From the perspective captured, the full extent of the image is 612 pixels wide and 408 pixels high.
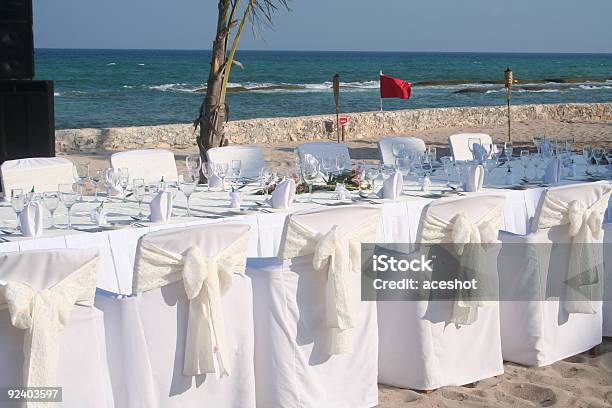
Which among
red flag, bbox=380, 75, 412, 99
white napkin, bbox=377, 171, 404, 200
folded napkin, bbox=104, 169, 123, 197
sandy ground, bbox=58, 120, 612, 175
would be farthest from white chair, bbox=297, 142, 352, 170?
red flag, bbox=380, 75, 412, 99

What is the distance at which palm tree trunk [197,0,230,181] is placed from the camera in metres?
7.80

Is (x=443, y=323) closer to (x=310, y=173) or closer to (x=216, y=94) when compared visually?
(x=310, y=173)

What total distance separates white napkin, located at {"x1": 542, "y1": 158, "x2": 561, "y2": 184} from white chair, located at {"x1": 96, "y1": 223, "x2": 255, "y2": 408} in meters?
2.64

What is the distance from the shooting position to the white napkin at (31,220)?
394cm

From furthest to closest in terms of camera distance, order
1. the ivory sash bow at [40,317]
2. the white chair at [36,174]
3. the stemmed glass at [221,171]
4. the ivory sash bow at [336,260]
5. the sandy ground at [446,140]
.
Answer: the sandy ground at [446,140], the white chair at [36,174], the stemmed glass at [221,171], the ivory sash bow at [336,260], the ivory sash bow at [40,317]

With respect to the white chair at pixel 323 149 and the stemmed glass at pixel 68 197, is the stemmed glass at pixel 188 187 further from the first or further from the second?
the white chair at pixel 323 149

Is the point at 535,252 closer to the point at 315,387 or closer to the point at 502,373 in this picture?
the point at 502,373

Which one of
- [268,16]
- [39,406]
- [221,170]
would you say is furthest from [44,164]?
[39,406]

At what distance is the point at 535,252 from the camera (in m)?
4.20

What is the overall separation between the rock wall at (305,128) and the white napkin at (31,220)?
9389 mm

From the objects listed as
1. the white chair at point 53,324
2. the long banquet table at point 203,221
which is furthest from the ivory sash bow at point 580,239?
the white chair at point 53,324

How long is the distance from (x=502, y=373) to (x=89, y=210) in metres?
2.17

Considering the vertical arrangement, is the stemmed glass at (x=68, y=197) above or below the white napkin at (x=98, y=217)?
above

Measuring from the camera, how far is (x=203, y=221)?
4340 mm
